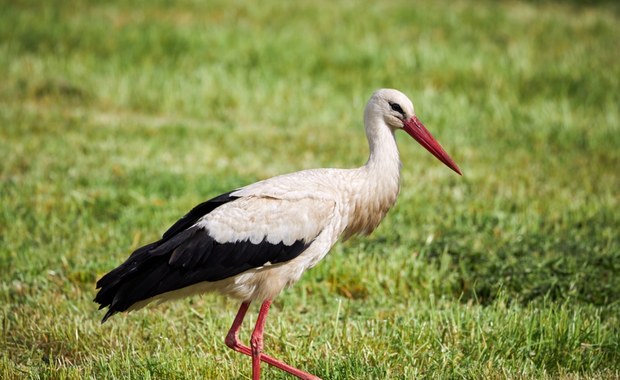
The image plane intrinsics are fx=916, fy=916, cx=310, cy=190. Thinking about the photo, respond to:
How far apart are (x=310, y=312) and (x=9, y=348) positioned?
6.03 ft

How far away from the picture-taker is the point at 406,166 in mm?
9570

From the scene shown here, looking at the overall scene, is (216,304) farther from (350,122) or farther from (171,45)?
(171,45)

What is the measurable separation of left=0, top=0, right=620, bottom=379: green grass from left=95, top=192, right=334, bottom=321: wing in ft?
1.43

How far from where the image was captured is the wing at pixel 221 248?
4.64 meters

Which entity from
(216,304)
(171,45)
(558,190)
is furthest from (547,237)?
(171,45)

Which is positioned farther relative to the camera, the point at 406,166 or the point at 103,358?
the point at 406,166

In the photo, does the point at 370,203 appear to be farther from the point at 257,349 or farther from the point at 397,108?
the point at 257,349

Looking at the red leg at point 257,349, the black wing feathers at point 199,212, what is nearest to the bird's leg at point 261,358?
the red leg at point 257,349

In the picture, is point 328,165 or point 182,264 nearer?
point 182,264

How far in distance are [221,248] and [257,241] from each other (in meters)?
0.19

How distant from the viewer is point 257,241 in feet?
15.5

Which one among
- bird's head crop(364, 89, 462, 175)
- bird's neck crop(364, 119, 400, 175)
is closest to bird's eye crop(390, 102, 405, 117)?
bird's head crop(364, 89, 462, 175)

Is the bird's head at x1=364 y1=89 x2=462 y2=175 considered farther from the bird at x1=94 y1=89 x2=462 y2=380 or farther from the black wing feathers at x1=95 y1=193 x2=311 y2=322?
the black wing feathers at x1=95 y1=193 x2=311 y2=322

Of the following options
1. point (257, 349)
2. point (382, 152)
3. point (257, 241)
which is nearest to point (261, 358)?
point (257, 349)
